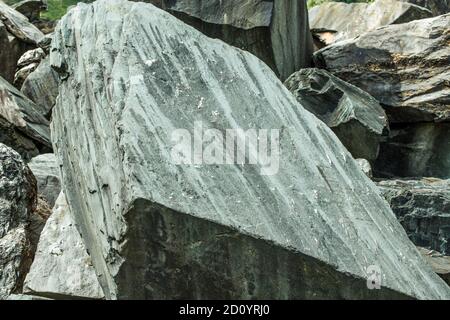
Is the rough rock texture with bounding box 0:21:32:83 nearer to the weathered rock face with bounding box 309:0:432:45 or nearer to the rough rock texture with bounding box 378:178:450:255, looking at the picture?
the weathered rock face with bounding box 309:0:432:45

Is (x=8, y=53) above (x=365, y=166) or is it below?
above

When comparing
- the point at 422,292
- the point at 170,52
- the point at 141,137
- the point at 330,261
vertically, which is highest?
the point at 170,52

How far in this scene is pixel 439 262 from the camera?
7793 millimetres

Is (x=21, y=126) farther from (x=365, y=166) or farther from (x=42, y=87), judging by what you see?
(x=365, y=166)

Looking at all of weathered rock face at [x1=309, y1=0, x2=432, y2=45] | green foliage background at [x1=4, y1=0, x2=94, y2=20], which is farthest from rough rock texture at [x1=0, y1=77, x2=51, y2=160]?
green foliage background at [x1=4, y1=0, x2=94, y2=20]

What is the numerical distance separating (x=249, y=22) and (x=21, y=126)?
14.1 feet

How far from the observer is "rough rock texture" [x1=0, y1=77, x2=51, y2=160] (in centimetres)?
1123

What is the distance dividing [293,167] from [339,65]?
5.91 m

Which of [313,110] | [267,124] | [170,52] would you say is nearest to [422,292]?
[267,124]

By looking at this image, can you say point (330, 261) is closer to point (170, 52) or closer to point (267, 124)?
point (267, 124)

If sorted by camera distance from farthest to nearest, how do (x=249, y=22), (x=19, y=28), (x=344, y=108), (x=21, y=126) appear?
(x=19, y=28) → (x=21, y=126) → (x=249, y=22) → (x=344, y=108)

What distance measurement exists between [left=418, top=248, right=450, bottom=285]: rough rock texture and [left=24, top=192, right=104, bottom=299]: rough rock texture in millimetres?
3668

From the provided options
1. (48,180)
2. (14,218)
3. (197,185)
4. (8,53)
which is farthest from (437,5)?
(197,185)

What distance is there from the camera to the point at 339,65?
11625mm
